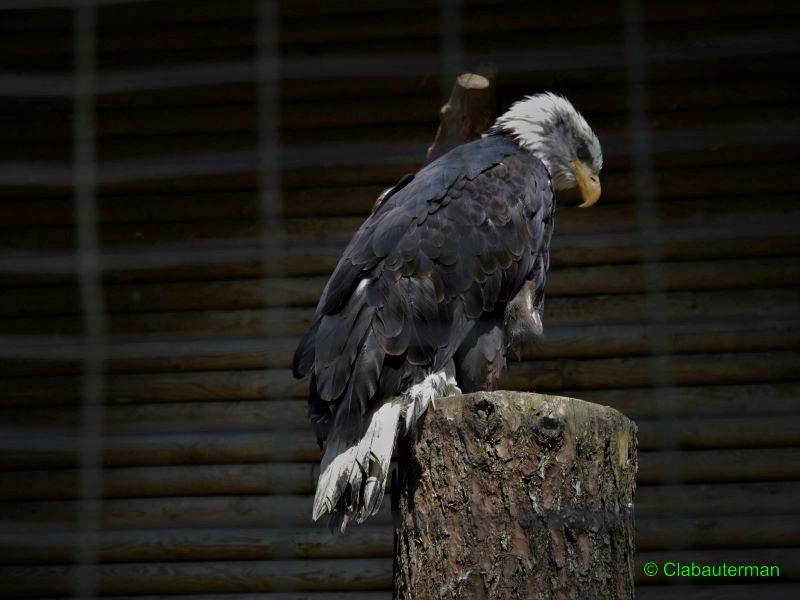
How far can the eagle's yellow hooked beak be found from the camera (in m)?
3.80

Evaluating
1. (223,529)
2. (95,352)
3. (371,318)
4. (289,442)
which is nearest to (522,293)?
(371,318)

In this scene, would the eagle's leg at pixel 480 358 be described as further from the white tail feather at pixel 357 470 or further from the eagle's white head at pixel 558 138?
the eagle's white head at pixel 558 138

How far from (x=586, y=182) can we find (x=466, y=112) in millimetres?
593

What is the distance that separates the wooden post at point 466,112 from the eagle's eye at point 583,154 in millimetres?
447

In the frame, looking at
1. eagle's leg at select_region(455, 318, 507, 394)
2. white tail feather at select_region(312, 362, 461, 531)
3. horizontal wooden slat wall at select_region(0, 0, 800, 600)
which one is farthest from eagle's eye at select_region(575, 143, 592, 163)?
white tail feather at select_region(312, 362, 461, 531)

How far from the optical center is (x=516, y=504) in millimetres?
2377

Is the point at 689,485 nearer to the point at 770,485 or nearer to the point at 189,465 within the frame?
the point at 770,485

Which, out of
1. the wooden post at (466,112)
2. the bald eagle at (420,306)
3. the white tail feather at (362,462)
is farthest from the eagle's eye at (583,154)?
the white tail feather at (362,462)

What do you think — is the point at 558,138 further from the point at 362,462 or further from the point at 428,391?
the point at 362,462

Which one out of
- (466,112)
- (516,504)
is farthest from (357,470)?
(466,112)

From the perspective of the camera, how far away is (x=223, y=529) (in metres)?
5.11

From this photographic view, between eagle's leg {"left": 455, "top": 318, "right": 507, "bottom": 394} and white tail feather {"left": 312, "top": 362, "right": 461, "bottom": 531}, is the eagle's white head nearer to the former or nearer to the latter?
eagle's leg {"left": 455, "top": 318, "right": 507, "bottom": 394}

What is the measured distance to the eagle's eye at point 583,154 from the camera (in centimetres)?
379

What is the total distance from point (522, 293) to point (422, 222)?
44cm
